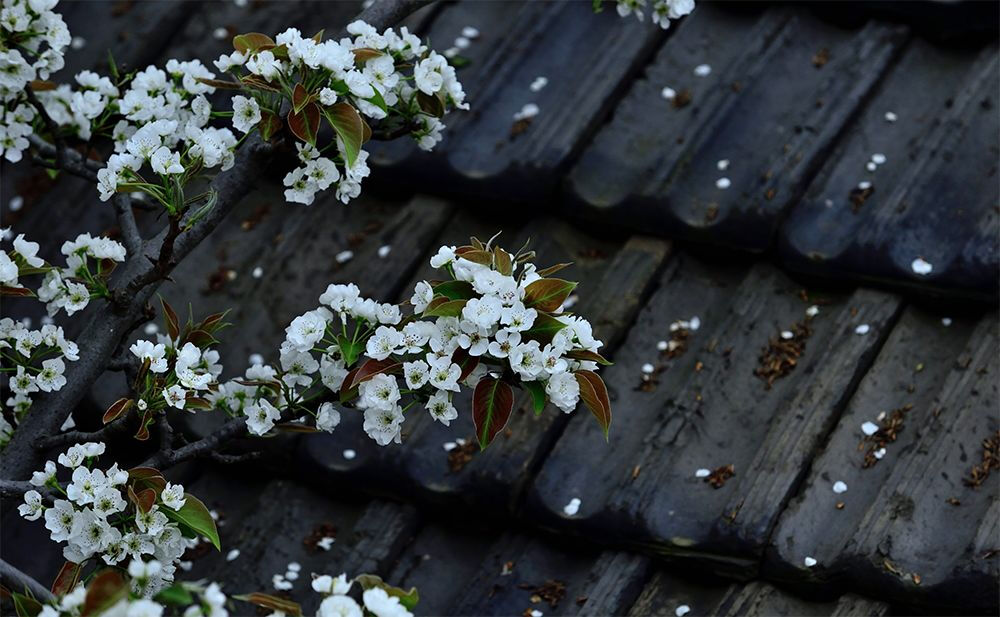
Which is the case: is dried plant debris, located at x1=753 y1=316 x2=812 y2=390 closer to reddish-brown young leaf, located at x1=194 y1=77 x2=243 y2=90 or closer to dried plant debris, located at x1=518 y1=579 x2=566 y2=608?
dried plant debris, located at x1=518 y1=579 x2=566 y2=608

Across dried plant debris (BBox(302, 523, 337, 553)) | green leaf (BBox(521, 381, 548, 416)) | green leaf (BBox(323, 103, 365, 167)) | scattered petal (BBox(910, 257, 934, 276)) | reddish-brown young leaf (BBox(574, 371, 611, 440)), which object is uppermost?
scattered petal (BBox(910, 257, 934, 276))

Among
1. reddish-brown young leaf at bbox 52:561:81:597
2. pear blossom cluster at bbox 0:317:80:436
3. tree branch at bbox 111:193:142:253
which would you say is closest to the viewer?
reddish-brown young leaf at bbox 52:561:81:597

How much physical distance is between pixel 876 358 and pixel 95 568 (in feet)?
3.32

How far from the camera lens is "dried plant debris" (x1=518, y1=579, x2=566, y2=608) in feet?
5.39

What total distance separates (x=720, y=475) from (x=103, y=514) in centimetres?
76

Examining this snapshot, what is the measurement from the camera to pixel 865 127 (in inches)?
75.4

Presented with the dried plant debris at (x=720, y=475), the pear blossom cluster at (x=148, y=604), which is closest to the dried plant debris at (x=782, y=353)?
the dried plant debris at (x=720, y=475)

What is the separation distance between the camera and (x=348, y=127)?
1.45 metres

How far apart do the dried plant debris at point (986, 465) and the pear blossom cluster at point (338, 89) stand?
78 cm

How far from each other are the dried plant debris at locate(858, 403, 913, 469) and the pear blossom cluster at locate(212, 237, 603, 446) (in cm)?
45

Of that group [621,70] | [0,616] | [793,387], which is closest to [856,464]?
[793,387]

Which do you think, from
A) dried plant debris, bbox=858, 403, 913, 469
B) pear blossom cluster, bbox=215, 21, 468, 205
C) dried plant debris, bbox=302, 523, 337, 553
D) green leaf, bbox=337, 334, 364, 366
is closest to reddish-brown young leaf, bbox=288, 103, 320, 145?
pear blossom cluster, bbox=215, 21, 468, 205

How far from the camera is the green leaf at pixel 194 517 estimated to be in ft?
4.48

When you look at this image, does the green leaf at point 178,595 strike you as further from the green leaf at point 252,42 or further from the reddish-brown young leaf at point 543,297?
the green leaf at point 252,42
